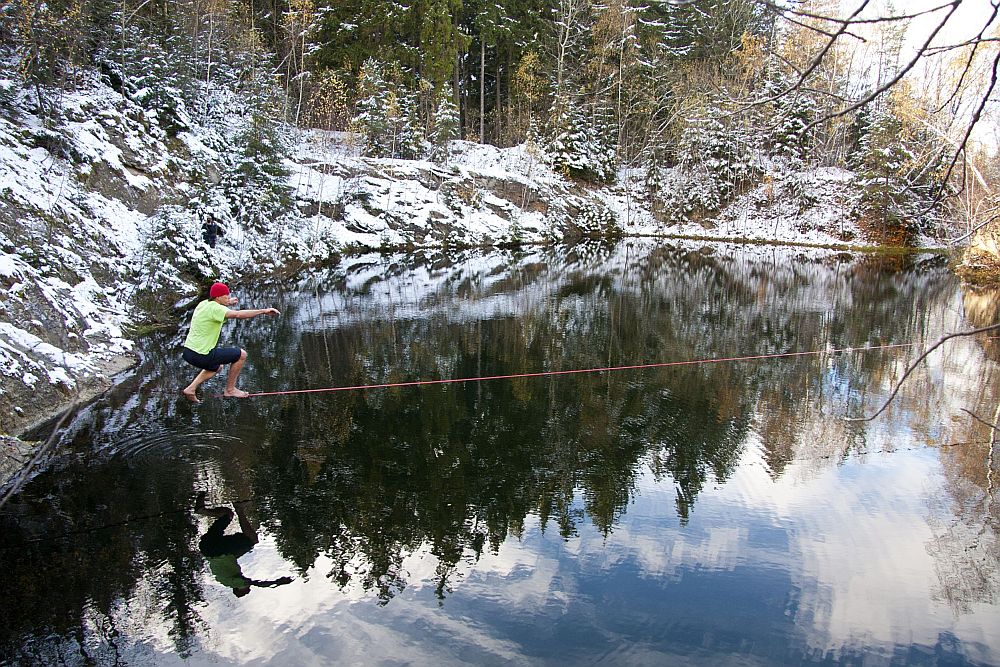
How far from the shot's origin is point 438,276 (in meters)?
23.8

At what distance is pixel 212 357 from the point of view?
8.75 metres

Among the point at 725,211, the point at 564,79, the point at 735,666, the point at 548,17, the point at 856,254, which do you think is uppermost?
the point at 548,17

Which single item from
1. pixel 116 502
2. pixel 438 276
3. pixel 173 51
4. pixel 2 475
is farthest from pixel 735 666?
pixel 173 51

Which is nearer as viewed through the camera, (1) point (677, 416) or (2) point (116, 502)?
(2) point (116, 502)

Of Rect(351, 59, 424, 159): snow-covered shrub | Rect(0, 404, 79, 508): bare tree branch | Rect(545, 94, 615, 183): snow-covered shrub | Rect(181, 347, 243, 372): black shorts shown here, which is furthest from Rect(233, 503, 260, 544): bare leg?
Rect(545, 94, 615, 183): snow-covered shrub

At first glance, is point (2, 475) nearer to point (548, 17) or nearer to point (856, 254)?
point (856, 254)

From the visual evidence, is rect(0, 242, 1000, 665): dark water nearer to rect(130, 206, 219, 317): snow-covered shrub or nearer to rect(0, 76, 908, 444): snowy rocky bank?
rect(0, 76, 908, 444): snowy rocky bank

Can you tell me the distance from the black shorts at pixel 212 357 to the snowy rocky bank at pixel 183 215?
212 cm

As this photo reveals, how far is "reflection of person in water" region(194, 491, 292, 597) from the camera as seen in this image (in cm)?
541

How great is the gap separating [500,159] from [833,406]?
111ft

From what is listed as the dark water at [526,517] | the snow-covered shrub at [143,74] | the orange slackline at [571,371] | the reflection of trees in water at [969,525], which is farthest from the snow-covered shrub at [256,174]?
the reflection of trees in water at [969,525]

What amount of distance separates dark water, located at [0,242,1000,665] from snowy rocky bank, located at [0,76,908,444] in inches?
53.4

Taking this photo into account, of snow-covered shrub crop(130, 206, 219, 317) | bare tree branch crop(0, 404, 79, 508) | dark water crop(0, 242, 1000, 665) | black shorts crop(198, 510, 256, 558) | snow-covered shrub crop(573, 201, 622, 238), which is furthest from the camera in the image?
snow-covered shrub crop(573, 201, 622, 238)

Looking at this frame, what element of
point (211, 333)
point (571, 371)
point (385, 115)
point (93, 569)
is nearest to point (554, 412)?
point (571, 371)
